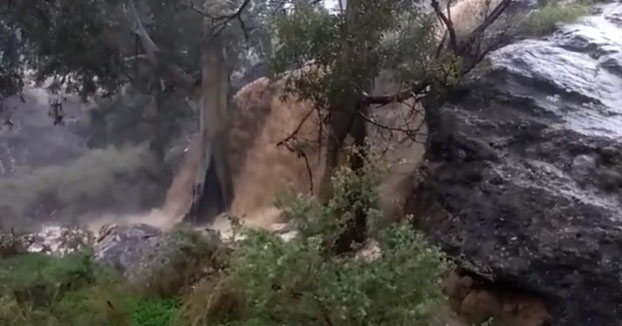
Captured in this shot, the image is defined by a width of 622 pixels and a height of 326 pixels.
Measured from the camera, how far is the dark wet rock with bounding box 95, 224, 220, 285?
19.1ft

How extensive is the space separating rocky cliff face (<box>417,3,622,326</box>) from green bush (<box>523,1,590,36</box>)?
0.41 metres

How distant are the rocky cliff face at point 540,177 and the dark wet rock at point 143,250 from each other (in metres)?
1.86

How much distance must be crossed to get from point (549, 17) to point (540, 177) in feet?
8.22

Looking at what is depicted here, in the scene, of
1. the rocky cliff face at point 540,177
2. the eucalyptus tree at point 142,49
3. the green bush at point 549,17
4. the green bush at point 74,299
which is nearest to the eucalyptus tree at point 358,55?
the rocky cliff face at point 540,177

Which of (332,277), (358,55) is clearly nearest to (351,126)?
(358,55)

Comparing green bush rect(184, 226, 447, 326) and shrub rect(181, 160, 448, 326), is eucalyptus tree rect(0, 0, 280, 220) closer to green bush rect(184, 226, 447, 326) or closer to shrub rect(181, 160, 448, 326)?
shrub rect(181, 160, 448, 326)

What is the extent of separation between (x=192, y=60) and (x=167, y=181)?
2.07 meters

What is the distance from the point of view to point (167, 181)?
11.7 m

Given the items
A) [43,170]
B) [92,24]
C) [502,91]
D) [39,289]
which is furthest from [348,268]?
[43,170]

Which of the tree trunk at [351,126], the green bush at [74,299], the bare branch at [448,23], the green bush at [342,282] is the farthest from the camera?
the bare branch at [448,23]

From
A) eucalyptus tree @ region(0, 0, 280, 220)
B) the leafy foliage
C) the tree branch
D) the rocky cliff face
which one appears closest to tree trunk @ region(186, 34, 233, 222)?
eucalyptus tree @ region(0, 0, 280, 220)

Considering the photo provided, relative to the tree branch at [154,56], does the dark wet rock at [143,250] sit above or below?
below

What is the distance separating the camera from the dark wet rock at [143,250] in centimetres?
584

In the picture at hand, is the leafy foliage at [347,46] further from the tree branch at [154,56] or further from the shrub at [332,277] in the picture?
the tree branch at [154,56]
